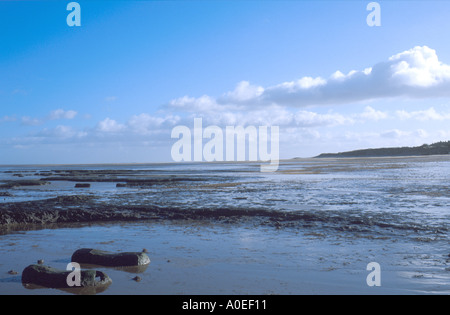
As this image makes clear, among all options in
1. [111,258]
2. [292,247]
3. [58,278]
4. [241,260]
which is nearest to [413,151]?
[292,247]

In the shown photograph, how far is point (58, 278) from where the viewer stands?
26.0ft

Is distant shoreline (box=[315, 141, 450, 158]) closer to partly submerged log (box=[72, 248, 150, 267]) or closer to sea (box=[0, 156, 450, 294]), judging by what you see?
sea (box=[0, 156, 450, 294])

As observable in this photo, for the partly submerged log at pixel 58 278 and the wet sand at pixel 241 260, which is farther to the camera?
the partly submerged log at pixel 58 278

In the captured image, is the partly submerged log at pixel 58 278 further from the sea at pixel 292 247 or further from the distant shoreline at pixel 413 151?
the distant shoreline at pixel 413 151

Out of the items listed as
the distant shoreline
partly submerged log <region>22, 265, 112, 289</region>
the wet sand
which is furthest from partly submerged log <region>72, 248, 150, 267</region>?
the distant shoreline

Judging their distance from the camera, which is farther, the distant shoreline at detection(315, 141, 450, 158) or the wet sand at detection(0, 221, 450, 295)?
the distant shoreline at detection(315, 141, 450, 158)

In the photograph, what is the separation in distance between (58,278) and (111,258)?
1.56 metres

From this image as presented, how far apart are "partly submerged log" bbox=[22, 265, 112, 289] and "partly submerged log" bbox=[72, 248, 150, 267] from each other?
1061 millimetres

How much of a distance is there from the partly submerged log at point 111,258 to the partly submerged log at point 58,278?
106 cm

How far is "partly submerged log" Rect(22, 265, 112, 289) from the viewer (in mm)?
7785

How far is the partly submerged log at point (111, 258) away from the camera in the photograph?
29.9 feet

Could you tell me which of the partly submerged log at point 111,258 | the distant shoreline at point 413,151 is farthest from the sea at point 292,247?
the distant shoreline at point 413,151

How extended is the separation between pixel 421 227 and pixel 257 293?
7.84 meters
